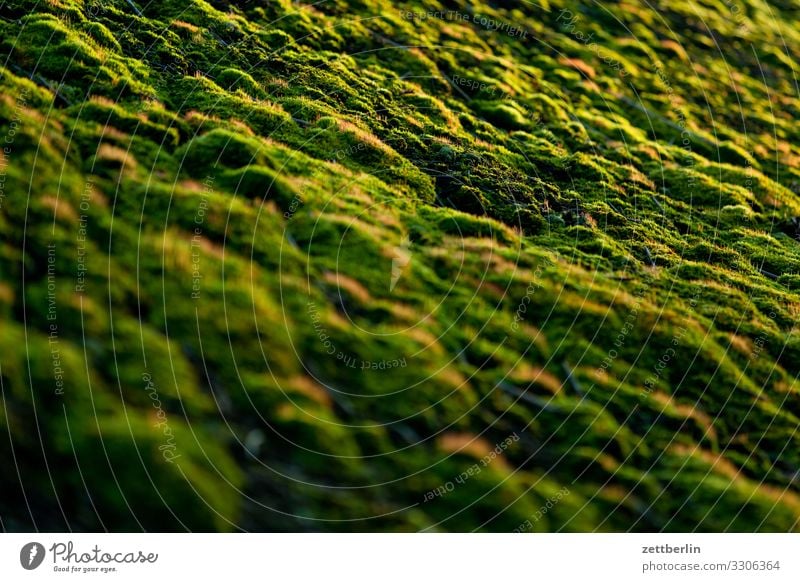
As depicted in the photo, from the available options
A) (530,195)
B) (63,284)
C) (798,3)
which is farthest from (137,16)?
(798,3)
